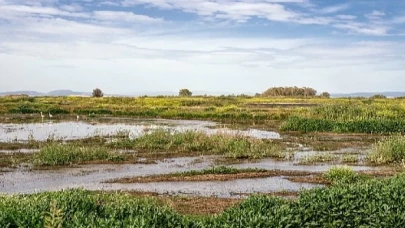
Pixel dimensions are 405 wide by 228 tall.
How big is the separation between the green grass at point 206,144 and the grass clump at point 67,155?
4050 mm

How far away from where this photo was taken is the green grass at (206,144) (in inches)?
1020

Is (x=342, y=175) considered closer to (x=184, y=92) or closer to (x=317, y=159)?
(x=317, y=159)

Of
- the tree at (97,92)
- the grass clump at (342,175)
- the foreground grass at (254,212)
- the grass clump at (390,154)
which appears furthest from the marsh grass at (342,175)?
the tree at (97,92)

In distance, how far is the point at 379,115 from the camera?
1655 inches

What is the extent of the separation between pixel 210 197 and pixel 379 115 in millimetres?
29384

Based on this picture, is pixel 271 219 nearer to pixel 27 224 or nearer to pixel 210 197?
pixel 27 224

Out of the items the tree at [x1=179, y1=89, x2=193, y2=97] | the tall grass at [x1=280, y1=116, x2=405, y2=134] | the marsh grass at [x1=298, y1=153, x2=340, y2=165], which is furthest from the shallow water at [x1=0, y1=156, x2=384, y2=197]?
the tree at [x1=179, y1=89, x2=193, y2=97]

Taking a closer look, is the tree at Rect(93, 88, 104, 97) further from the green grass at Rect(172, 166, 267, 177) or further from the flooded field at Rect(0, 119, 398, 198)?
the green grass at Rect(172, 166, 267, 177)

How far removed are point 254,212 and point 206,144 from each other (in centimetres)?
1794

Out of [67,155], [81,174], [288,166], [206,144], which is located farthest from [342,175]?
[67,155]

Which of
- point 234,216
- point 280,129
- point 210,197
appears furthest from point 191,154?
point 234,216

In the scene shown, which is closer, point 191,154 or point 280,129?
point 191,154

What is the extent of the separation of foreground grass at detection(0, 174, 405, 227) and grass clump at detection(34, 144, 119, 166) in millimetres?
11984

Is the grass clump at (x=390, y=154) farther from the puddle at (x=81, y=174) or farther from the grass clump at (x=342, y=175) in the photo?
the puddle at (x=81, y=174)
